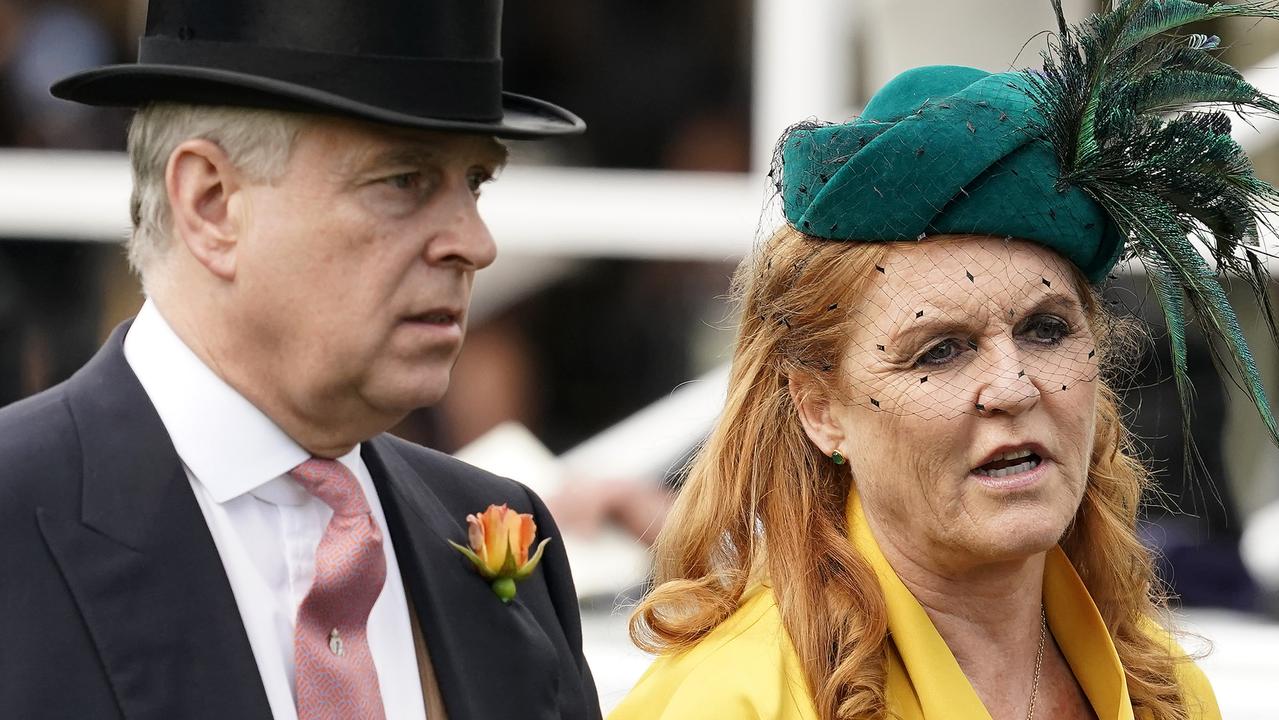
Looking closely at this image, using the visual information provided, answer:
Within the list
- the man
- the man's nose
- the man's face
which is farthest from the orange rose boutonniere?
the man's nose

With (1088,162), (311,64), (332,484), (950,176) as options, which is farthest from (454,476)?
(1088,162)

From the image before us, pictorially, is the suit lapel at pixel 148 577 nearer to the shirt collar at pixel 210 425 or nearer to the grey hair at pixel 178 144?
the shirt collar at pixel 210 425

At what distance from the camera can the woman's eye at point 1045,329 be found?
2852mm

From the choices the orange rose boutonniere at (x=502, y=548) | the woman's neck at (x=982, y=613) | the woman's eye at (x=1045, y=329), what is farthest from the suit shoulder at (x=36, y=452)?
the woman's eye at (x=1045, y=329)

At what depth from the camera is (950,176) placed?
2777 mm

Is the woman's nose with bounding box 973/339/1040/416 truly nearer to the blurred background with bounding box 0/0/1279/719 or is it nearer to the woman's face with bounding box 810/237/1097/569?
the woman's face with bounding box 810/237/1097/569

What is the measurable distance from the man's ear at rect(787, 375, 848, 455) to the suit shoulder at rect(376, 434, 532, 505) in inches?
20.4

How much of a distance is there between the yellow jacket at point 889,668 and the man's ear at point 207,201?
3.43 ft

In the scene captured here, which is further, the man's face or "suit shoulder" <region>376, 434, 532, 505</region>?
"suit shoulder" <region>376, 434, 532, 505</region>

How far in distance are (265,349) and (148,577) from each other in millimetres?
359

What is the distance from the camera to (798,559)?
2957 mm

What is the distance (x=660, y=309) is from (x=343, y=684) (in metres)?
3.58

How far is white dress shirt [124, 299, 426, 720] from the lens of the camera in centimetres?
237

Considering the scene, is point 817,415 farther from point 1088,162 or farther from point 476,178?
point 476,178
